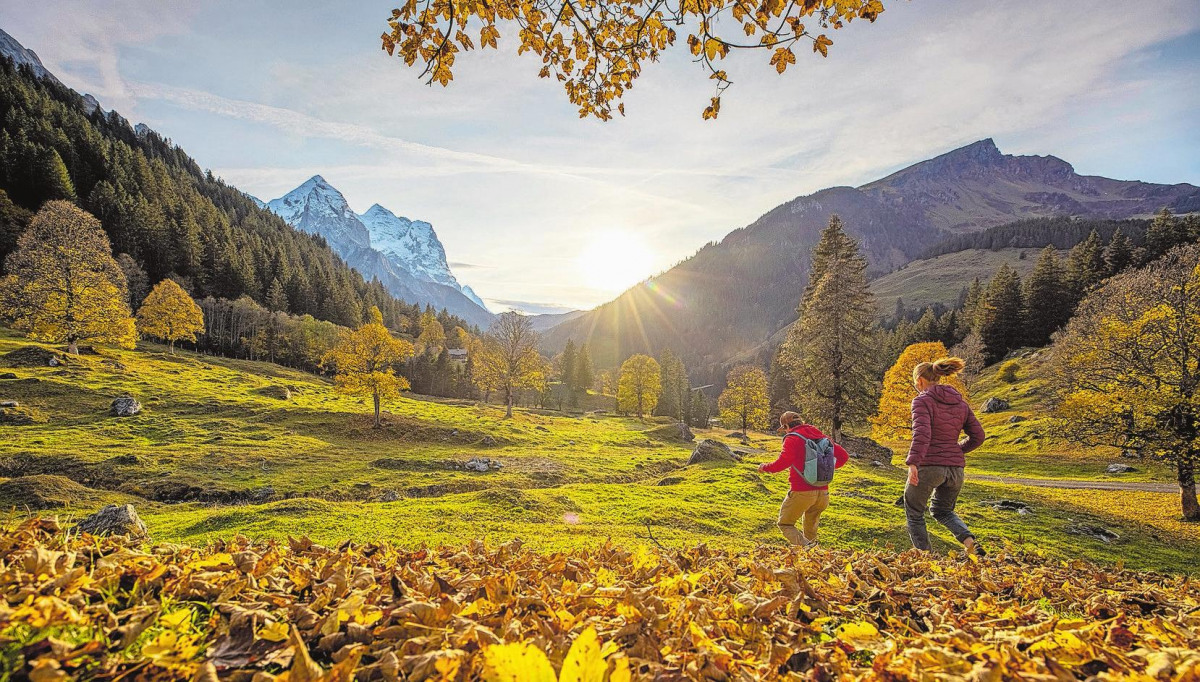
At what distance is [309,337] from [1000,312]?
109634mm

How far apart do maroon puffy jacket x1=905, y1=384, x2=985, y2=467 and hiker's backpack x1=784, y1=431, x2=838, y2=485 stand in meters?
1.06

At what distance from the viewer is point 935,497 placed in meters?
6.90

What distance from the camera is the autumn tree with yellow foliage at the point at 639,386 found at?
64.9 m

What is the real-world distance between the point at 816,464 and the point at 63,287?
5739cm

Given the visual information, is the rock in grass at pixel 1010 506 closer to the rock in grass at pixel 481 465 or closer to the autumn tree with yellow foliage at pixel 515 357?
the rock in grass at pixel 481 465

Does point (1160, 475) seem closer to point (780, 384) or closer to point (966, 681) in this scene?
point (966, 681)

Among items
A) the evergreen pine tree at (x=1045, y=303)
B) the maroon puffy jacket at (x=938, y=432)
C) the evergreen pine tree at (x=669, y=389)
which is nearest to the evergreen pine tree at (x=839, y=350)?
the maroon puffy jacket at (x=938, y=432)

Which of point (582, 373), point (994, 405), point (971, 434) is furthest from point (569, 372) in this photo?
point (971, 434)

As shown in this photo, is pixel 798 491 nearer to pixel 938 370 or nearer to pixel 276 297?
pixel 938 370

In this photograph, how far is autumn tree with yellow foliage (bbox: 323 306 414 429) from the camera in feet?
108

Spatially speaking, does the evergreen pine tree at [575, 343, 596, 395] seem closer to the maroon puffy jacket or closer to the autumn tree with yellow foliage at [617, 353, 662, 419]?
the autumn tree with yellow foliage at [617, 353, 662, 419]

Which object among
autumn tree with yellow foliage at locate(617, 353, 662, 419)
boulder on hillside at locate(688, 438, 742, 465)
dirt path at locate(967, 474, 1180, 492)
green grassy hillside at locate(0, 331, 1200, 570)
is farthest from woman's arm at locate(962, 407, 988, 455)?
autumn tree with yellow foliage at locate(617, 353, 662, 419)

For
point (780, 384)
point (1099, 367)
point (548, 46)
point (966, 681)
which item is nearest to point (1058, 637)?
point (966, 681)

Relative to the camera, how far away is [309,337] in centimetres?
7881
